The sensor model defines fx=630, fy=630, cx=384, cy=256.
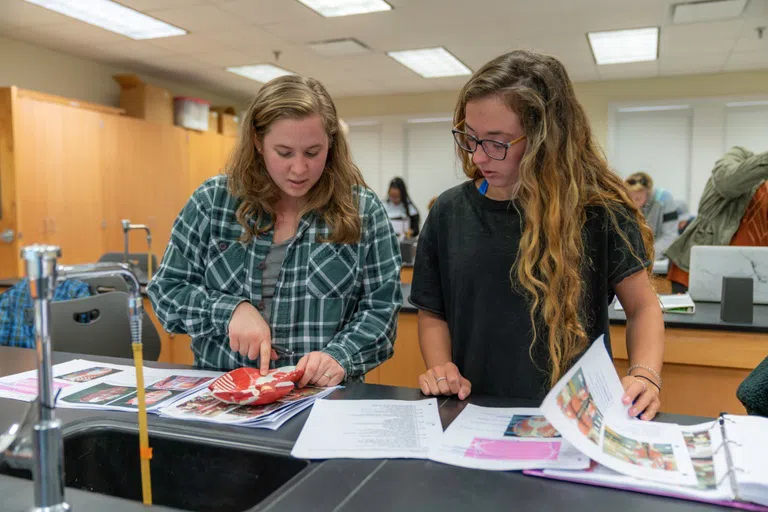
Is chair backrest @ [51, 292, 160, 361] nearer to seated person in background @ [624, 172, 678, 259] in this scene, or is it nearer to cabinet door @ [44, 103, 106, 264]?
cabinet door @ [44, 103, 106, 264]

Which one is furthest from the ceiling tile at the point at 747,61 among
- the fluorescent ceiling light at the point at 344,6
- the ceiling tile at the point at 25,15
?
the ceiling tile at the point at 25,15

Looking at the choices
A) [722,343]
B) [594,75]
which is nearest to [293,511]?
[722,343]

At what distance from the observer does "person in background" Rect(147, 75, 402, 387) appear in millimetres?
1245

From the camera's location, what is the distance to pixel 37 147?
15.4 feet

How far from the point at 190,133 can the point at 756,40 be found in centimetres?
522

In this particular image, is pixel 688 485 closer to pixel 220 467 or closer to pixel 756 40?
pixel 220 467

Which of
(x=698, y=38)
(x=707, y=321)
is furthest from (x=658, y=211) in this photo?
(x=707, y=321)

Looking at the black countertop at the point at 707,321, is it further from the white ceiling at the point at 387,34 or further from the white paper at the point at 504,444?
the white ceiling at the point at 387,34

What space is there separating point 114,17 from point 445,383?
4491 mm

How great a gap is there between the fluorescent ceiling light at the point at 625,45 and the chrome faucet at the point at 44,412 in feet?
16.6

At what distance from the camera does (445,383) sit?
109 cm

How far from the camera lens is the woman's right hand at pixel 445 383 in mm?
1084

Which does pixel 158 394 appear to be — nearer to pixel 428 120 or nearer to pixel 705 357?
pixel 705 357

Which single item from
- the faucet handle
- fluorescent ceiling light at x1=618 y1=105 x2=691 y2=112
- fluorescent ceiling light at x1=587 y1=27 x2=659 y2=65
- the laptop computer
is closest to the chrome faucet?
the faucet handle
